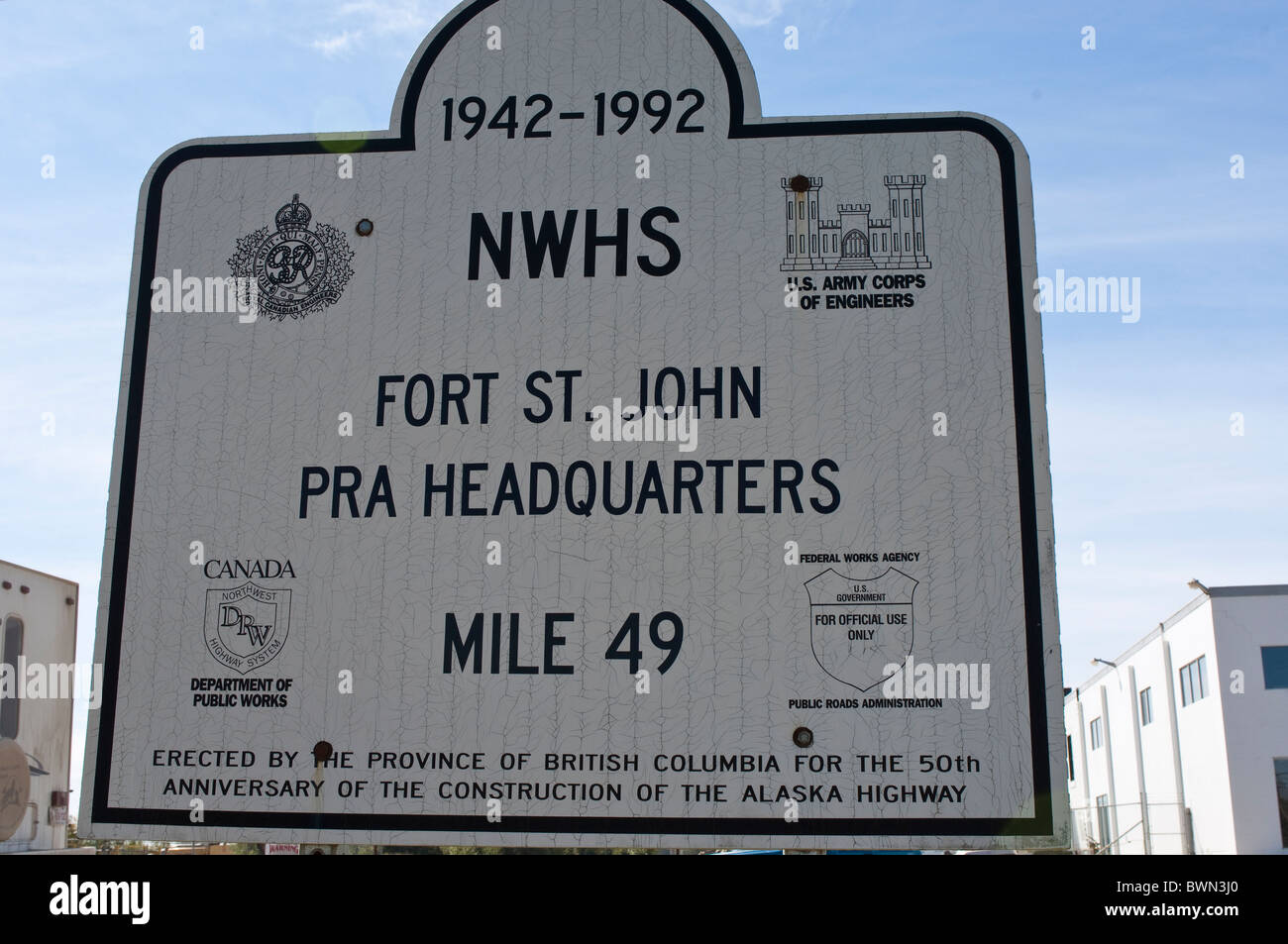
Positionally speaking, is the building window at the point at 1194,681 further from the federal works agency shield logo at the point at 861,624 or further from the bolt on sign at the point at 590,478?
the federal works agency shield logo at the point at 861,624

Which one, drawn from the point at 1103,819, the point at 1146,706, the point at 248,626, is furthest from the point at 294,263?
the point at 1103,819

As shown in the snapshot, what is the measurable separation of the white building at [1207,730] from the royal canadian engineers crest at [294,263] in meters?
24.5

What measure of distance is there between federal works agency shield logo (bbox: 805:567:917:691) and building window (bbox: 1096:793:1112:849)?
1604 inches

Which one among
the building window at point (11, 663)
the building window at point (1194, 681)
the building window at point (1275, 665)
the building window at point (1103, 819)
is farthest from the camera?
the building window at point (1103, 819)

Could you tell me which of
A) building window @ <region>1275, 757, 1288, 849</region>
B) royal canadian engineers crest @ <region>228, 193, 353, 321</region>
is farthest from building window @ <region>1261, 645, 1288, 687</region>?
royal canadian engineers crest @ <region>228, 193, 353, 321</region>

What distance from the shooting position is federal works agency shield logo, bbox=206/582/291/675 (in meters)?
5.63

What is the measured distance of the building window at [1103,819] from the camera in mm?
41925

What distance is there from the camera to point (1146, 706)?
124ft

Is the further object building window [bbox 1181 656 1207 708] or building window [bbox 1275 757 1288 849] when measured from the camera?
building window [bbox 1181 656 1207 708]

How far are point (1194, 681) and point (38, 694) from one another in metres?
30.6

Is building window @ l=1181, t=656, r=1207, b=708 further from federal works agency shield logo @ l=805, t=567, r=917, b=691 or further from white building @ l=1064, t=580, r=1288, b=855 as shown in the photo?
federal works agency shield logo @ l=805, t=567, r=917, b=691

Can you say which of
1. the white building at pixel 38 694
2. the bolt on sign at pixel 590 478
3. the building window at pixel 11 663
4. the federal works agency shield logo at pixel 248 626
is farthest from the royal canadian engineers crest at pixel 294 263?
the building window at pixel 11 663

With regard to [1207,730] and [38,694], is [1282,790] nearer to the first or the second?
[1207,730]

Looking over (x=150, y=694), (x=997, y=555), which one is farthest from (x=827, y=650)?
(x=150, y=694)
